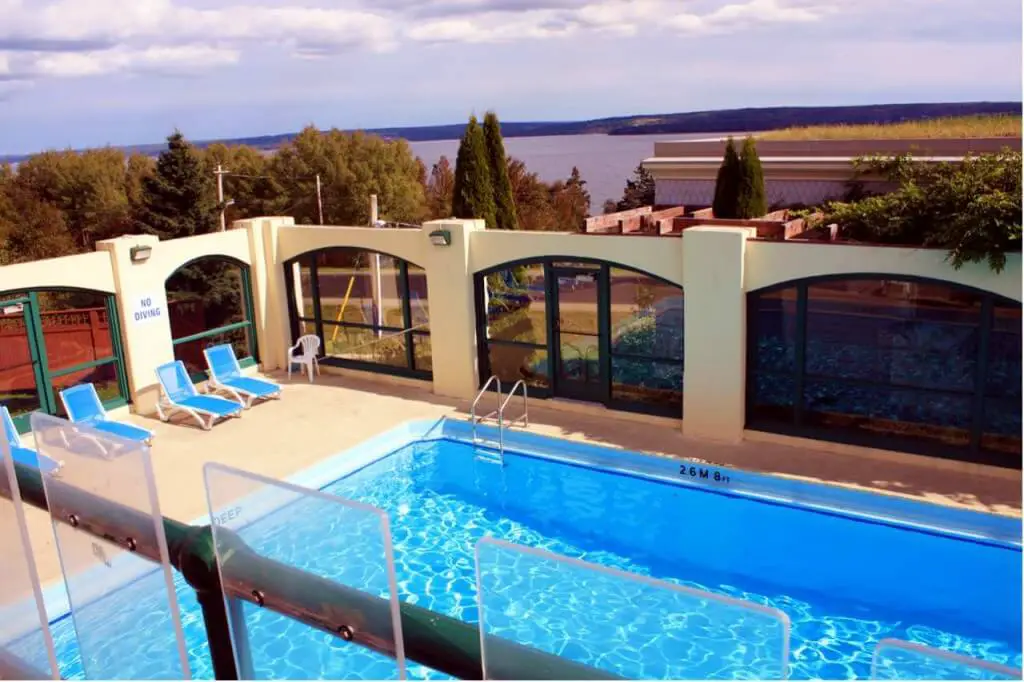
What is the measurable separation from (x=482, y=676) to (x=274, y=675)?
0.61m

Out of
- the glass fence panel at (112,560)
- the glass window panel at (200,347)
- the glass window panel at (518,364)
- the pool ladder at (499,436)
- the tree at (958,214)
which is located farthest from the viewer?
the glass window panel at (200,347)

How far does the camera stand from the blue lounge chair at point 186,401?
14734 millimetres

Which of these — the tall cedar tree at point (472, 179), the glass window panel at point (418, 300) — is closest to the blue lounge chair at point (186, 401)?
the glass window panel at point (418, 300)

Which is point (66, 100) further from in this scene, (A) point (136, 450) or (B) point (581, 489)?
(A) point (136, 450)

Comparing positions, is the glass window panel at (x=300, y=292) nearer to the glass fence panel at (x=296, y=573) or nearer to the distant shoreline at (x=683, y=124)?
the glass fence panel at (x=296, y=573)

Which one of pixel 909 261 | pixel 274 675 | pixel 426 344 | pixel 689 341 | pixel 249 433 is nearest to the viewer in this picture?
pixel 274 675

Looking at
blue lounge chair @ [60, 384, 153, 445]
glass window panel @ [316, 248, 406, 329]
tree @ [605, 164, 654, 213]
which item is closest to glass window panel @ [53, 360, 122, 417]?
→ blue lounge chair @ [60, 384, 153, 445]

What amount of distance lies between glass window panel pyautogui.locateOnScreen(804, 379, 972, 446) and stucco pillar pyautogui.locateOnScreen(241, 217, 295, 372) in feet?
34.9

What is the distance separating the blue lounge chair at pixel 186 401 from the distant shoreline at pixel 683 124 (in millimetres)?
32429

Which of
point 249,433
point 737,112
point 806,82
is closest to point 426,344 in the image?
point 249,433

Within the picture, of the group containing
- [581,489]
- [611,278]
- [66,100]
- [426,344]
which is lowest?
[581,489]

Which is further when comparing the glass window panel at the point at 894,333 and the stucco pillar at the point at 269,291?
the stucco pillar at the point at 269,291

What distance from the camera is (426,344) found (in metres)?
16.9

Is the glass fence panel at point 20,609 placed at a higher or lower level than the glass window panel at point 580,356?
higher
